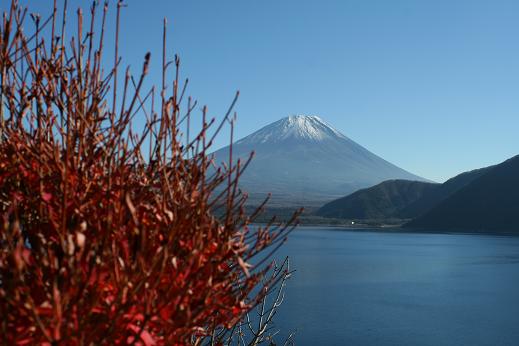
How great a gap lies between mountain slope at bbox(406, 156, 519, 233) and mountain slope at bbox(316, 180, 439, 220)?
22.9m

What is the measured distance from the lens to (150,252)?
191 cm

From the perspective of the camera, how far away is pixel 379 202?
132m

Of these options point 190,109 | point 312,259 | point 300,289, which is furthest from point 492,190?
point 190,109

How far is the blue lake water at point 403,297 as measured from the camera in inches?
930

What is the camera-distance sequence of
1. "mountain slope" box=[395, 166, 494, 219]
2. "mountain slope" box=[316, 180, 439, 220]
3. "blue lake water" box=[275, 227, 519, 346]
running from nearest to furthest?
"blue lake water" box=[275, 227, 519, 346] → "mountain slope" box=[395, 166, 494, 219] → "mountain slope" box=[316, 180, 439, 220]

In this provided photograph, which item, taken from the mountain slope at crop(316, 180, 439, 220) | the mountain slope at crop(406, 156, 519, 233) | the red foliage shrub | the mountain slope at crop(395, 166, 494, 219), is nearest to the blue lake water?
the red foliage shrub

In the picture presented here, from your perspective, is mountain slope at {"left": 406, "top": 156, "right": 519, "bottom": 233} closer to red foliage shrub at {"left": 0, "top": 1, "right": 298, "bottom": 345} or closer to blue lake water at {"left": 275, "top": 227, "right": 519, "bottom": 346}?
blue lake water at {"left": 275, "top": 227, "right": 519, "bottom": 346}

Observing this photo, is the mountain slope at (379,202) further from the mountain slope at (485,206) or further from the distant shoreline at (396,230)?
the mountain slope at (485,206)

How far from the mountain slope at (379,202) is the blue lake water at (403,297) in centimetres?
6388

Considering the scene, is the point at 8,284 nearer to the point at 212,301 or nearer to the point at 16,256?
the point at 16,256

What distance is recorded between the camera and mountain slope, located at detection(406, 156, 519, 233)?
8856 centimetres

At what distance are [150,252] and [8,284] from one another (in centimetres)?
44

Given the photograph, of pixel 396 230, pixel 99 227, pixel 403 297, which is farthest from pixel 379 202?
pixel 99 227

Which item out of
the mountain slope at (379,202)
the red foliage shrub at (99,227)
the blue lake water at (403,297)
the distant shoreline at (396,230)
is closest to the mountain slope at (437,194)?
the mountain slope at (379,202)
